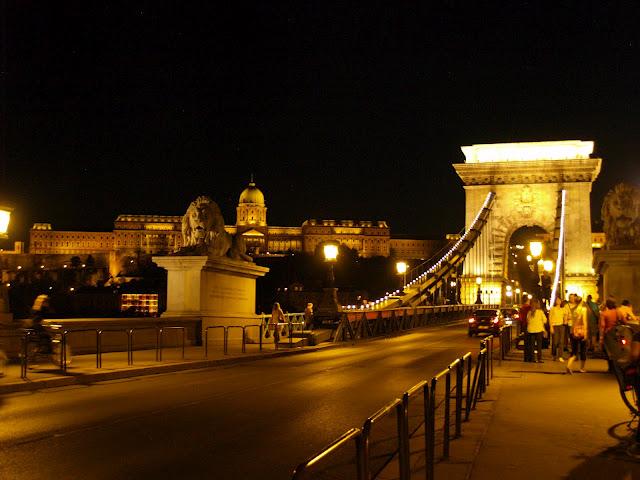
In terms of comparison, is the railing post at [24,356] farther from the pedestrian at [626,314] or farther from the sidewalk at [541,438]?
the pedestrian at [626,314]

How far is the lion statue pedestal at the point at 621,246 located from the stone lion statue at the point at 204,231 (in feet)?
34.0

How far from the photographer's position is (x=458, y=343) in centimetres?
2891

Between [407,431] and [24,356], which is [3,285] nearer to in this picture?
[24,356]

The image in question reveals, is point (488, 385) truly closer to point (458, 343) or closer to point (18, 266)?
point (458, 343)

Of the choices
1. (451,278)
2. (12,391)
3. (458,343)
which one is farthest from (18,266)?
(12,391)

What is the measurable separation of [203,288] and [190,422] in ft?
44.5

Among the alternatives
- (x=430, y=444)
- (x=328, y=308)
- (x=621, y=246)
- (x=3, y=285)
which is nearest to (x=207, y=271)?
(x=328, y=308)

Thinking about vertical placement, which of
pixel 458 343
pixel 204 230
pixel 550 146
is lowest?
pixel 458 343

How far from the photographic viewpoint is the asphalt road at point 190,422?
24.8 feet

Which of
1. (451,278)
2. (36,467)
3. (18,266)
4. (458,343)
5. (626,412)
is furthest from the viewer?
(18,266)

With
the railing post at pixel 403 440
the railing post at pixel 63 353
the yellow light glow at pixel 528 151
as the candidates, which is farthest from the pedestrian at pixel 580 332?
the yellow light glow at pixel 528 151

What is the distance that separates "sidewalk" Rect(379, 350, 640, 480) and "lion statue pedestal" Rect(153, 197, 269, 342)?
1103 cm

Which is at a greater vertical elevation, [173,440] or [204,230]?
[204,230]

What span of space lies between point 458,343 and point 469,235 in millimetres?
36480
